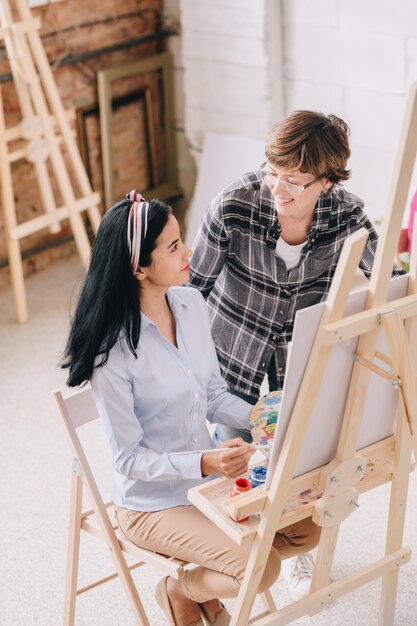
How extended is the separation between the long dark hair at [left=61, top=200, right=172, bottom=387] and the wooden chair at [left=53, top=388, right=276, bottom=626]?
11cm

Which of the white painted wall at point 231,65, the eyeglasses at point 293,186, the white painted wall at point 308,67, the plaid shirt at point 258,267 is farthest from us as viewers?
the white painted wall at point 231,65

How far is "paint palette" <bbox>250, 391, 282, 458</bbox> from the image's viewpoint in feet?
7.04

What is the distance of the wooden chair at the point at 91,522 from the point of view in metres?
2.13

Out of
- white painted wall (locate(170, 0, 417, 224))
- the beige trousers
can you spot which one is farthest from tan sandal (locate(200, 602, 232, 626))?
white painted wall (locate(170, 0, 417, 224))

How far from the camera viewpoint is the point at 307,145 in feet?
7.48

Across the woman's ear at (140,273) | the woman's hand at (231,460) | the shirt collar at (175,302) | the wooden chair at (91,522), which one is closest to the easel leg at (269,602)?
the wooden chair at (91,522)

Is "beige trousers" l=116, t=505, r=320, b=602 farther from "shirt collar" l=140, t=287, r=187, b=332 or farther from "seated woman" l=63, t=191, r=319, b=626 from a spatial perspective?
"shirt collar" l=140, t=287, r=187, b=332

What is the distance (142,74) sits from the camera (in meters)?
4.95

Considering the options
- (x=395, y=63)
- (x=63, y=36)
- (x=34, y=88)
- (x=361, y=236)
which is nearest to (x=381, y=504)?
(x=361, y=236)

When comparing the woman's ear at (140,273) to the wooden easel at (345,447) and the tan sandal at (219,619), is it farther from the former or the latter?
the tan sandal at (219,619)

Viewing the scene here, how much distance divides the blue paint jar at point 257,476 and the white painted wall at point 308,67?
7.25 feet

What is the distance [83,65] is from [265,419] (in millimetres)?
2969

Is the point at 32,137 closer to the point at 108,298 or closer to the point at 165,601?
the point at 108,298

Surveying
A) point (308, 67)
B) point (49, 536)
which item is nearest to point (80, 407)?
point (49, 536)
